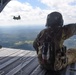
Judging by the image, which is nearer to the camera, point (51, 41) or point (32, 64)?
point (51, 41)

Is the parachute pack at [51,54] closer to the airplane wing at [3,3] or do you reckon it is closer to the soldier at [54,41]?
the soldier at [54,41]

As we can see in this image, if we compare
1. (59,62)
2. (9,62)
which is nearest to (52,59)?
(59,62)

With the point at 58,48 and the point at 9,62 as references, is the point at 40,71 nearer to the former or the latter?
the point at 58,48

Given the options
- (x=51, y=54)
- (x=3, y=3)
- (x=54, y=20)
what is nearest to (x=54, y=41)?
(x=51, y=54)

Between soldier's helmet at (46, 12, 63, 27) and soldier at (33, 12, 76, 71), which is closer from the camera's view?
soldier at (33, 12, 76, 71)

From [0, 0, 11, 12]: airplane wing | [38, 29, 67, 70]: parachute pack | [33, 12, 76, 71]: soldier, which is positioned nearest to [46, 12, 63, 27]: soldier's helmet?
[33, 12, 76, 71]: soldier

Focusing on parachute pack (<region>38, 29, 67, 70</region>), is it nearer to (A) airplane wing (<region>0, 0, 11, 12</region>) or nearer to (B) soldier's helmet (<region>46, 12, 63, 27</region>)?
(B) soldier's helmet (<region>46, 12, 63, 27</region>)

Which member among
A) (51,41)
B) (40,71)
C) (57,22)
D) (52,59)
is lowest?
(40,71)

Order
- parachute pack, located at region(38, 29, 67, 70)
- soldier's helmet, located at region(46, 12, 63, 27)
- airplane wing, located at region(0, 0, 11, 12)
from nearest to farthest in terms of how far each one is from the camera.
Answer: parachute pack, located at region(38, 29, 67, 70), soldier's helmet, located at region(46, 12, 63, 27), airplane wing, located at region(0, 0, 11, 12)

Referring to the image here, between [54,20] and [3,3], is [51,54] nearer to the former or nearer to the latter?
[54,20]
